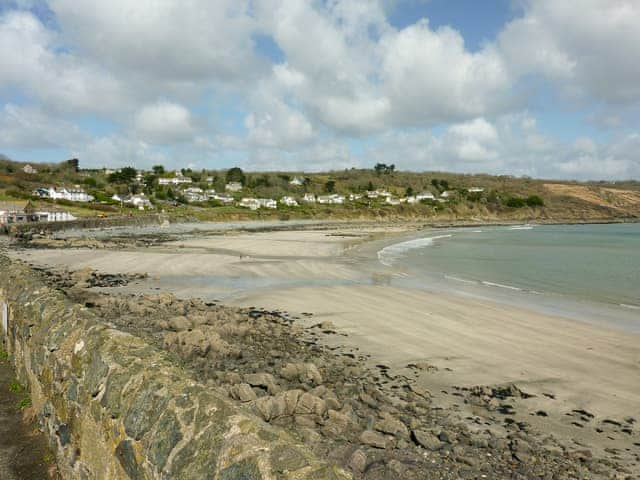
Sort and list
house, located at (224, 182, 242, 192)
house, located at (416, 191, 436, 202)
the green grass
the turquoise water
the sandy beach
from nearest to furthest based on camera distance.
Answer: the green grass, the sandy beach, the turquoise water, house, located at (224, 182, 242, 192), house, located at (416, 191, 436, 202)

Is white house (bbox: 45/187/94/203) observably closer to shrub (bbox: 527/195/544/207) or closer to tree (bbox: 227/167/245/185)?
tree (bbox: 227/167/245/185)

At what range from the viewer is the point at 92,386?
3758mm

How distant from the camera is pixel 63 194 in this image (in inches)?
3506

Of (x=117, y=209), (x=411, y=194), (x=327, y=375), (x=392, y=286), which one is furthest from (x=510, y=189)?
(x=327, y=375)

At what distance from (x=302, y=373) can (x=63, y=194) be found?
95.7 meters

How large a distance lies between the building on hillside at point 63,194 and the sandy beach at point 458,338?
72256mm

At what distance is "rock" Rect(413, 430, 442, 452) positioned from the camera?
19.0ft

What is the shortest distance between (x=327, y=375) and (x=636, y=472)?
4.62m

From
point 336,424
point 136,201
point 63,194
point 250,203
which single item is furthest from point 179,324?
point 250,203

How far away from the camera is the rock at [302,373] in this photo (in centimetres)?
784

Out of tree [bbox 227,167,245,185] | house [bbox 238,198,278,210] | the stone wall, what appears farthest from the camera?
tree [bbox 227,167,245,185]

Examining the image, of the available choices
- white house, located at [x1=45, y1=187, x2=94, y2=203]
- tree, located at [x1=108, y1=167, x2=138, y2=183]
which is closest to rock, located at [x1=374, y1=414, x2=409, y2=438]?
white house, located at [x1=45, y1=187, x2=94, y2=203]

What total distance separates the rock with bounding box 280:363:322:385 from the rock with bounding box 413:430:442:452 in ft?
7.19

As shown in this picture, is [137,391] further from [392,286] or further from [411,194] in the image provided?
[411,194]
